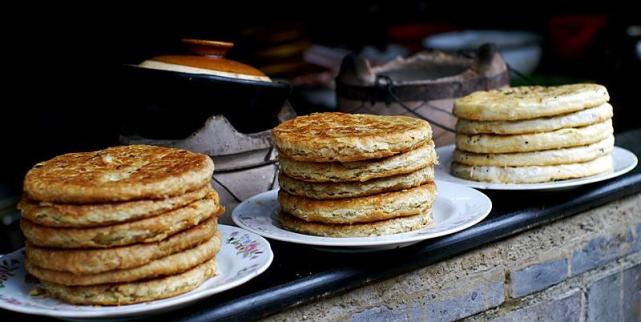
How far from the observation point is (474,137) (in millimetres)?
2764

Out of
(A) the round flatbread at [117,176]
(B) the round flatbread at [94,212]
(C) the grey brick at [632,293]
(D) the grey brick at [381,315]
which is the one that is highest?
(A) the round flatbread at [117,176]

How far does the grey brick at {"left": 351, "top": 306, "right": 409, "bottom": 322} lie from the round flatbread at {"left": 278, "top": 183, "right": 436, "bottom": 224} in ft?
1.04

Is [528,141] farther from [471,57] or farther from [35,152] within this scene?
[35,152]

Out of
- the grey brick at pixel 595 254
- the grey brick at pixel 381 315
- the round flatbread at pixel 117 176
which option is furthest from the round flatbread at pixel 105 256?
the grey brick at pixel 595 254

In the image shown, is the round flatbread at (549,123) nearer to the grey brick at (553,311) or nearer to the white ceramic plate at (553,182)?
the white ceramic plate at (553,182)

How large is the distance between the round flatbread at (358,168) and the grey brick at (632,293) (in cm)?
136

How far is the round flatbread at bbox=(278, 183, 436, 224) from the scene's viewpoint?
86.3 inches

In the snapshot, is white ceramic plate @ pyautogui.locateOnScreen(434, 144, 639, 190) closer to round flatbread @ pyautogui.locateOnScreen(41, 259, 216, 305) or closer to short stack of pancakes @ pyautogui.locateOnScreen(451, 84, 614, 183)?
short stack of pancakes @ pyautogui.locateOnScreen(451, 84, 614, 183)

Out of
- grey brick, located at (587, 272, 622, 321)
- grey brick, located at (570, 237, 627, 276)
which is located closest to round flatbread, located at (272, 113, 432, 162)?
grey brick, located at (570, 237, 627, 276)

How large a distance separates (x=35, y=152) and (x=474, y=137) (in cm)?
294

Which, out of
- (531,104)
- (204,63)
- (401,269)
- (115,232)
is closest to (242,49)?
(204,63)

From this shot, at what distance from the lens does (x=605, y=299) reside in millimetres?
3035

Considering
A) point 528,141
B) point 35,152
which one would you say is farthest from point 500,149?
point 35,152

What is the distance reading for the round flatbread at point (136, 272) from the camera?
1.83 meters
